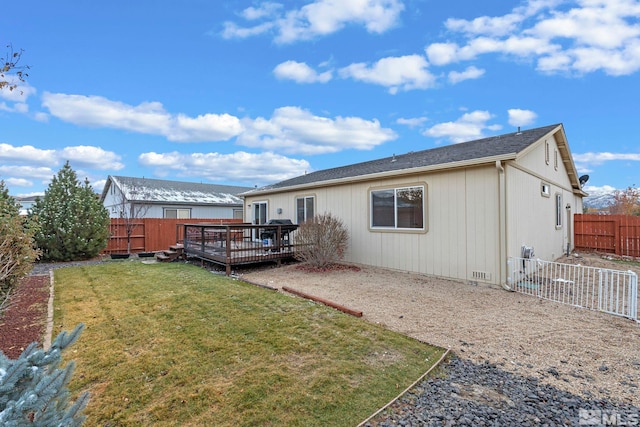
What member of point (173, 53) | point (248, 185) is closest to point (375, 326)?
point (173, 53)

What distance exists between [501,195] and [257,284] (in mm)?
5749

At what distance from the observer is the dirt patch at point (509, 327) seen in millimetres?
3104

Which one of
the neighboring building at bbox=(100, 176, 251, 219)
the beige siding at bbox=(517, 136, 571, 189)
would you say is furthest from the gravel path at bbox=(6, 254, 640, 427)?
the neighboring building at bbox=(100, 176, 251, 219)

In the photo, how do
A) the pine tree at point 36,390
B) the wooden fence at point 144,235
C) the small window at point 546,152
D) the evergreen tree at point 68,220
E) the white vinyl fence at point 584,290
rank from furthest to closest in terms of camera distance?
1. the wooden fence at point 144,235
2. the evergreen tree at point 68,220
3. the small window at point 546,152
4. the white vinyl fence at point 584,290
5. the pine tree at point 36,390

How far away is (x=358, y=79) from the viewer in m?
12.3

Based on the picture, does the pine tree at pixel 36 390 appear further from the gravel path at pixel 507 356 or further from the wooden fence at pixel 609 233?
the wooden fence at pixel 609 233

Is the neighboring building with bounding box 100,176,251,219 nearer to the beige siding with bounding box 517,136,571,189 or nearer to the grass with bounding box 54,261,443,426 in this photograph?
the grass with bounding box 54,261,443,426

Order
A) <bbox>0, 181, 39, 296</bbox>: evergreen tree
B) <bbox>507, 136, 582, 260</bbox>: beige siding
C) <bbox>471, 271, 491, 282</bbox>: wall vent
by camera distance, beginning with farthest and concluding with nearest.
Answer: <bbox>507, 136, 582, 260</bbox>: beige siding, <bbox>471, 271, 491, 282</bbox>: wall vent, <bbox>0, 181, 39, 296</bbox>: evergreen tree

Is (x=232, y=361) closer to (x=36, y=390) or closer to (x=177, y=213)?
(x=36, y=390)

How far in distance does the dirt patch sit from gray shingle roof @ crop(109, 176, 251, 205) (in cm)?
1279

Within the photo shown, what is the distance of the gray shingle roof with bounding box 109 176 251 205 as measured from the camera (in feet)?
61.3

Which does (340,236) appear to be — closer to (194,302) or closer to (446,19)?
(194,302)

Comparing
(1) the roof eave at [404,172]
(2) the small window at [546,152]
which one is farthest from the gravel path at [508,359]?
(2) the small window at [546,152]

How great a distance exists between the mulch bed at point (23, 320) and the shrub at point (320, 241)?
18.7 ft
